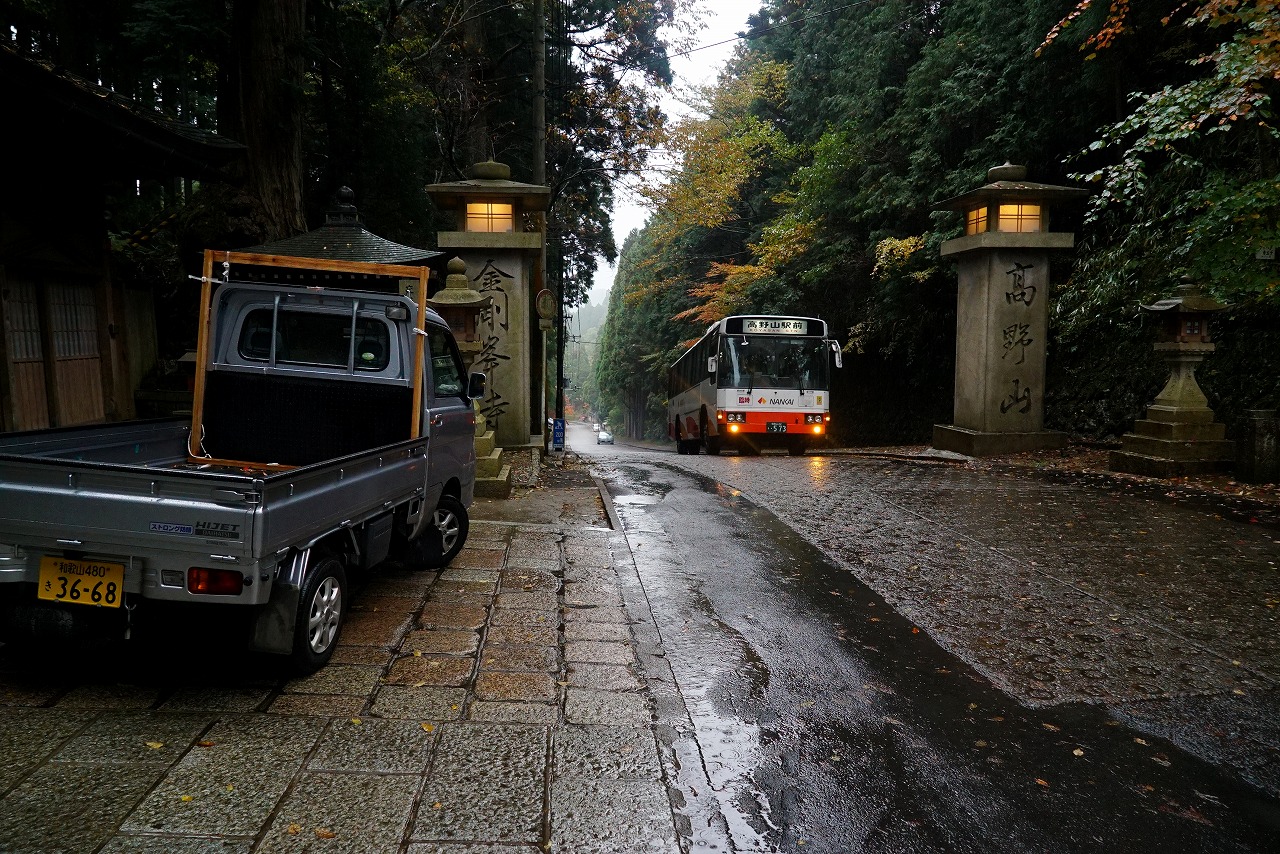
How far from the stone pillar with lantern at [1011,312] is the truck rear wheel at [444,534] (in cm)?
1148

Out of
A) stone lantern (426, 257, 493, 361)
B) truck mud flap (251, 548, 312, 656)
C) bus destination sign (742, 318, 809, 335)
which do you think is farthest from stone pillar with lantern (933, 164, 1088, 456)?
truck mud flap (251, 548, 312, 656)

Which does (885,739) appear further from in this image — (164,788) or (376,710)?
(164,788)

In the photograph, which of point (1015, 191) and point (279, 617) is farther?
point (1015, 191)

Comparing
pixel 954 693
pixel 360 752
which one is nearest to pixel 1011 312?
pixel 954 693

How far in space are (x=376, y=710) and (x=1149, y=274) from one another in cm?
1481

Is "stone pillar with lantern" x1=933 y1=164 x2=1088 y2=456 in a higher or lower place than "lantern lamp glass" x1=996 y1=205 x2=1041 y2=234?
lower

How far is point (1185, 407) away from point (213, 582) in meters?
12.6

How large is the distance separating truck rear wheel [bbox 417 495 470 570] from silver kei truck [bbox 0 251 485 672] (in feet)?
0.06

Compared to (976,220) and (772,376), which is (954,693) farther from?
(772,376)

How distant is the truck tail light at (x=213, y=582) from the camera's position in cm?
362

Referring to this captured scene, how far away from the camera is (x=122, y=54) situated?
14695 millimetres

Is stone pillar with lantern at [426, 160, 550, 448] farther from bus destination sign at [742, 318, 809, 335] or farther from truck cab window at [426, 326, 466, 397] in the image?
truck cab window at [426, 326, 466, 397]

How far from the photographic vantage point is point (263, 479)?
3555 mm

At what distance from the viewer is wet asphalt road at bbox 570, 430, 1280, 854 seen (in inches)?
125
